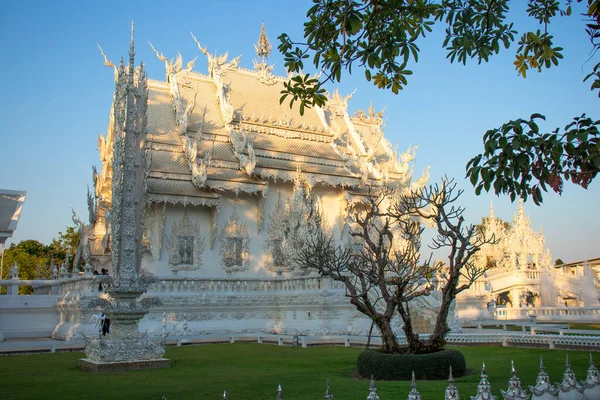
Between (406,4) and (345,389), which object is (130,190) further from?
(406,4)

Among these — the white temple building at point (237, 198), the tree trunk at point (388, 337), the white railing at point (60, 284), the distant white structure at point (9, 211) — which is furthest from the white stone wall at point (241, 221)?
the tree trunk at point (388, 337)

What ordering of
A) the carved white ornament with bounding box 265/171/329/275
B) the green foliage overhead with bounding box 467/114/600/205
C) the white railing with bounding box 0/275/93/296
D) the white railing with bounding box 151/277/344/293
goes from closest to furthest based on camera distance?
the green foliage overhead with bounding box 467/114/600/205 < the white railing with bounding box 0/275/93/296 < the white railing with bounding box 151/277/344/293 < the carved white ornament with bounding box 265/171/329/275

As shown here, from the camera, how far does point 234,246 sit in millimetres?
22750

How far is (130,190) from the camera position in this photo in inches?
434

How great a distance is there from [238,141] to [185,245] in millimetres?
4787

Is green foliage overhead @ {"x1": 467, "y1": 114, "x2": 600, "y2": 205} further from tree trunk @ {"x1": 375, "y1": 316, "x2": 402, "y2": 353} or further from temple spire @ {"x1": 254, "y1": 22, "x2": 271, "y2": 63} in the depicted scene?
temple spire @ {"x1": 254, "y1": 22, "x2": 271, "y2": 63}

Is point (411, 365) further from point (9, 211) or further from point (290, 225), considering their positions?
point (9, 211)

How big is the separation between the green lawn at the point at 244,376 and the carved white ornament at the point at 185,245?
27.6 feet

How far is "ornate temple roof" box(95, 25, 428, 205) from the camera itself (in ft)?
72.0

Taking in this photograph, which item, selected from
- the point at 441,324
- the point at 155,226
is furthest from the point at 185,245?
the point at 441,324

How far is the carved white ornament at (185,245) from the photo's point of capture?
69.8ft

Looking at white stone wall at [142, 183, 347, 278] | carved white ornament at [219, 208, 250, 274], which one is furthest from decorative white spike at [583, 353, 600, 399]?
carved white ornament at [219, 208, 250, 274]

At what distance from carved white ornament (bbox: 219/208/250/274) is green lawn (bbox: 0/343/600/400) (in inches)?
377

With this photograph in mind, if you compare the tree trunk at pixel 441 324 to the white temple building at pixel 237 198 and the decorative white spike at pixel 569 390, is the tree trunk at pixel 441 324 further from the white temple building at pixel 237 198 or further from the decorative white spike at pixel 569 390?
the white temple building at pixel 237 198
